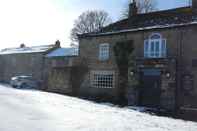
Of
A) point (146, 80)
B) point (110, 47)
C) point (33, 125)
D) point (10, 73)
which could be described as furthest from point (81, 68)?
point (10, 73)

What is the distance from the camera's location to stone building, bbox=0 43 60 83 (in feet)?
154

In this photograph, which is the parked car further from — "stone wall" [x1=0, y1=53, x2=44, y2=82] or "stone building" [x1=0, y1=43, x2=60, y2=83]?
"stone wall" [x1=0, y1=53, x2=44, y2=82]

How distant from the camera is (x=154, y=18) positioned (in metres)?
29.4

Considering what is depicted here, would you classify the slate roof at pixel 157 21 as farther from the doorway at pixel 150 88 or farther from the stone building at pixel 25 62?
the stone building at pixel 25 62

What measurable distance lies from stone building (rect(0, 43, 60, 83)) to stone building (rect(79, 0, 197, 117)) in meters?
16.7

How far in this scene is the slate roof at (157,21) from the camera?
83.0 ft

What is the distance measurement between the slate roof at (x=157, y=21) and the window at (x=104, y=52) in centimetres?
121

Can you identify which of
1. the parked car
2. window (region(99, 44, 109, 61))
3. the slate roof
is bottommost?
the parked car

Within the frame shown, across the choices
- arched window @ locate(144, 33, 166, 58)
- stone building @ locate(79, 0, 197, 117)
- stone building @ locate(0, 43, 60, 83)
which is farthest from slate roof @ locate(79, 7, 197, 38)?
stone building @ locate(0, 43, 60, 83)

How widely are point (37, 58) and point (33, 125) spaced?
120ft

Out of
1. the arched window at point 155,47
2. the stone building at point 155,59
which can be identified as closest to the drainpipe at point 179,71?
the stone building at point 155,59

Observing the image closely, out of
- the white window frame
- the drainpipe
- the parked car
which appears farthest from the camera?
the parked car

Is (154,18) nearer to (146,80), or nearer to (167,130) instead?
(146,80)

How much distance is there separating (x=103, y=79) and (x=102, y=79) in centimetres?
A: 12
